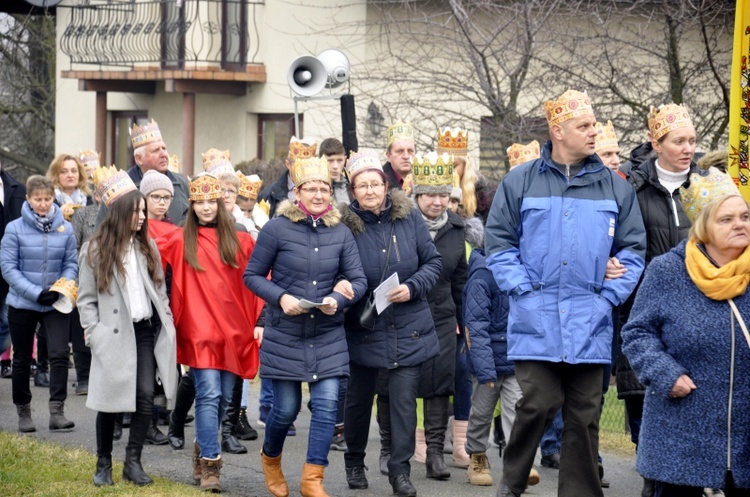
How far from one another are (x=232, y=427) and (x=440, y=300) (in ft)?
6.63

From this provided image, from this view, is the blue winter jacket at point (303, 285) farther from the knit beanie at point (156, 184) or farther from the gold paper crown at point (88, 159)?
the gold paper crown at point (88, 159)

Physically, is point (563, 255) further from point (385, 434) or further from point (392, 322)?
point (385, 434)

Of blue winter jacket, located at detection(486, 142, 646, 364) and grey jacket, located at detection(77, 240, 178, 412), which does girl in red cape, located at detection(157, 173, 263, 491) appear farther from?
blue winter jacket, located at detection(486, 142, 646, 364)

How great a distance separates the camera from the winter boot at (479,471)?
8461 mm

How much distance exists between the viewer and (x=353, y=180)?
823cm

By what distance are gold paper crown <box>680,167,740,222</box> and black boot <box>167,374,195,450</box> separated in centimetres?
352

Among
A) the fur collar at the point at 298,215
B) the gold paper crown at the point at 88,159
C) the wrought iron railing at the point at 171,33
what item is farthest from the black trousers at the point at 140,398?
the wrought iron railing at the point at 171,33

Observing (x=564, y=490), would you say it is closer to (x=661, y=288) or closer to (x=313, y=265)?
(x=661, y=288)

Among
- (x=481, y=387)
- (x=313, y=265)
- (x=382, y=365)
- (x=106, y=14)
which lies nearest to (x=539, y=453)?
(x=481, y=387)

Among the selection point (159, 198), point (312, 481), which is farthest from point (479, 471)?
point (159, 198)

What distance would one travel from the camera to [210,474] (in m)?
8.12

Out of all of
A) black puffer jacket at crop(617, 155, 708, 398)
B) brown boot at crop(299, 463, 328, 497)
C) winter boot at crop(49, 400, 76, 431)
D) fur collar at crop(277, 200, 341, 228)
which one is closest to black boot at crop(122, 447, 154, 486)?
brown boot at crop(299, 463, 328, 497)

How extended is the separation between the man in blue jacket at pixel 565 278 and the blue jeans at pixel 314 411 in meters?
1.21

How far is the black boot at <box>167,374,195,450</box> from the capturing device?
891 centimetres
